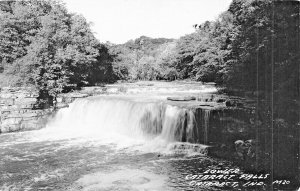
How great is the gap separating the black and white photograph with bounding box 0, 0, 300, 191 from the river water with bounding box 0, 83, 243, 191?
4cm

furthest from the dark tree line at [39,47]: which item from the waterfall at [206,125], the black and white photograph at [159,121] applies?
the waterfall at [206,125]

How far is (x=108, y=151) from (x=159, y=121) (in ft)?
8.12

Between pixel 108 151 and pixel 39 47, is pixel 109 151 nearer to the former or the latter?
pixel 108 151

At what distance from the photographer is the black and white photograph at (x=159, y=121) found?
8.25 metres

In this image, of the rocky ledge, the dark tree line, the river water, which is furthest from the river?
the dark tree line

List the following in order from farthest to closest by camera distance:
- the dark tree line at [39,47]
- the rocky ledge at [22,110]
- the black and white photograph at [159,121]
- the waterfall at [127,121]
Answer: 1. the dark tree line at [39,47]
2. the rocky ledge at [22,110]
3. the waterfall at [127,121]
4. the black and white photograph at [159,121]

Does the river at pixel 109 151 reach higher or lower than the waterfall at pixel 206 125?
lower

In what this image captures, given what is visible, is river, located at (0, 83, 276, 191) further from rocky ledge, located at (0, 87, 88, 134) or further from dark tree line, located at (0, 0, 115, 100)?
dark tree line, located at (0, 0, 115, 100)

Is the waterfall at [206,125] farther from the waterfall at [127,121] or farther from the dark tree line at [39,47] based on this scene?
the dark tree line at [39,47]

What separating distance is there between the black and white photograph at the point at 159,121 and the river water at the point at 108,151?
0.04 metres

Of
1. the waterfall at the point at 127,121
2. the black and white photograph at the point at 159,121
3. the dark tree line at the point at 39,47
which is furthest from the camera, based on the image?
the dark tree line at the point at 39,47

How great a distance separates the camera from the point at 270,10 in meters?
8.90

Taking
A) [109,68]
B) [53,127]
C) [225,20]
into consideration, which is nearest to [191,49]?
[109,68]

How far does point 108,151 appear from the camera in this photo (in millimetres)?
11359
